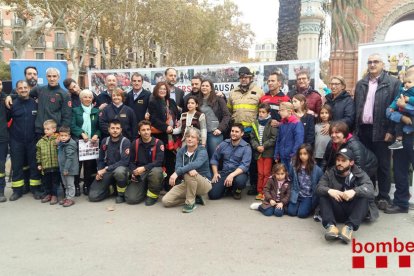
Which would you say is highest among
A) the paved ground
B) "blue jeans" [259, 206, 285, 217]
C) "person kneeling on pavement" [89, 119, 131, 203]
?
"person kneeling on pavement" [89, 119, 131, 203]

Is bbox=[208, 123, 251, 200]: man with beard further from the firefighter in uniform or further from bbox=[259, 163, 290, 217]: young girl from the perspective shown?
the firefighter in uniform

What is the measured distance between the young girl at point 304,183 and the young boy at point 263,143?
2.25ft

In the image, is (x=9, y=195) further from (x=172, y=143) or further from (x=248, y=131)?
(x=248, y=131)

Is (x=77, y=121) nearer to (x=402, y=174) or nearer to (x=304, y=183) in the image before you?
(x=304, y=183)

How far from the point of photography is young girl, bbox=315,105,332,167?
5215 mm

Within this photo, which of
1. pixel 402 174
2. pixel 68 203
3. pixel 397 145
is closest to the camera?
pixel 397 145

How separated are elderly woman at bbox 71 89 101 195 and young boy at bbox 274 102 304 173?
302cm

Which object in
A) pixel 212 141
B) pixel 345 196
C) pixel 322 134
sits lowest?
pixel 345 196

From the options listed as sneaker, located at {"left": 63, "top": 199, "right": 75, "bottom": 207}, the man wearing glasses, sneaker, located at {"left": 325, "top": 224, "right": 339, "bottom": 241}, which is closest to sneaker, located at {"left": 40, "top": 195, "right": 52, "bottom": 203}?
sneaker, located at {"left": 63, "top": 199, "right": 75, "bottom": 207}

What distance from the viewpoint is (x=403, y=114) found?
4605 mm

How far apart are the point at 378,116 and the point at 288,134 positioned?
48.6 inches

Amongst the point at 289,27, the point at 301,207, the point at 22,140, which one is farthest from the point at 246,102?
the point at 22,140

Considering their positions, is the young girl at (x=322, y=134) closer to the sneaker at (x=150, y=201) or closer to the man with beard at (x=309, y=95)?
the man with beard at (x=309, y=95)

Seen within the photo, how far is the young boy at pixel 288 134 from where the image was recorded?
5133 millimetres
